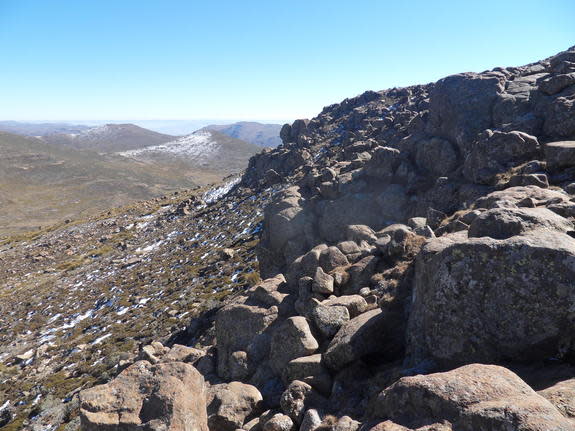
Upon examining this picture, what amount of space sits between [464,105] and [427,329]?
90.8 ft

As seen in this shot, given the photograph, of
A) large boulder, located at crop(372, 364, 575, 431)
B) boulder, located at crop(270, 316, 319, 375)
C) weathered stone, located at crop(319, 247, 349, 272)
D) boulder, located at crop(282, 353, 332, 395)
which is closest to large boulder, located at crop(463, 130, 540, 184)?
weathered stone, located at crop(319, 247, 349, 272)

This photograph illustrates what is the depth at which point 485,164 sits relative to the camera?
23531 millimetres

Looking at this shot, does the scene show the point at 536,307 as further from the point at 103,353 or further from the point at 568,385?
the point at 103,353

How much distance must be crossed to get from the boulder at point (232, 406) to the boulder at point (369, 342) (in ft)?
11.8

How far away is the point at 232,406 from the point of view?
43.1 ft

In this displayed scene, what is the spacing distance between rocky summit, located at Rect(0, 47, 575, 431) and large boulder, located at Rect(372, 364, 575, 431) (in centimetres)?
4

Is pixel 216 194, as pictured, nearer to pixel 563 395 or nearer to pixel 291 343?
pixel 291 343

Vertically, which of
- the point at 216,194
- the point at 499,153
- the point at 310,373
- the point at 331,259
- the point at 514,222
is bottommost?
the point at 216,194

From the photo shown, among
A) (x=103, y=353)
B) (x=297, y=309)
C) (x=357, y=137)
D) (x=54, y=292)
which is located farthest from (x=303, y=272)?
(x=54, y=292)

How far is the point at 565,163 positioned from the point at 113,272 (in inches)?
2576

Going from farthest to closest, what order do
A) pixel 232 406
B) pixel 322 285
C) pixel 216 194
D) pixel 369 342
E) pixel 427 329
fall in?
pixel 216 194 < pixel 322 285 < pixel 232 406 < pixel 369 342 < pixel 427 329

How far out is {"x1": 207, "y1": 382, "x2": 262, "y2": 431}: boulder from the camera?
41.8ft

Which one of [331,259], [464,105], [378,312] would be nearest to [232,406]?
[378,312]

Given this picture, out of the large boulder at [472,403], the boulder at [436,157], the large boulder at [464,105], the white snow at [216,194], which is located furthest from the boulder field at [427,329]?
the white snow at [216,194]
